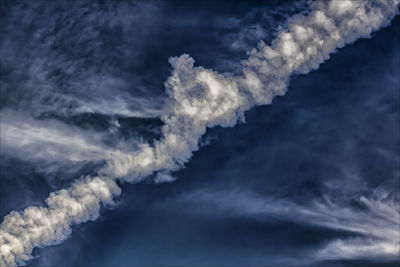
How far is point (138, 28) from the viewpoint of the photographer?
112 feet

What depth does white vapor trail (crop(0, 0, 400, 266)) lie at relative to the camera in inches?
1314

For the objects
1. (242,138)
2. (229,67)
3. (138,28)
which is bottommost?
(242,138)

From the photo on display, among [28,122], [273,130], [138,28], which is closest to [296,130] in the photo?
[273,130]

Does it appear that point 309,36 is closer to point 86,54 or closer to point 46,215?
point 86,54

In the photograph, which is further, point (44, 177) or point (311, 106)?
point (44, 177)

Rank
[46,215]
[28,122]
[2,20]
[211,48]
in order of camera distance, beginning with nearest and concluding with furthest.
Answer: [2,20] → [211,48] → [28,122] → [46,215]

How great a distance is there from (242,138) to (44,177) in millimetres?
23021

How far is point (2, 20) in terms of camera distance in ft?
105

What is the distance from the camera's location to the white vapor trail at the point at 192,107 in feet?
109

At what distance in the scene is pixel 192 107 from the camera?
36.1 m

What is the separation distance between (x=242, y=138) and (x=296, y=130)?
582 centimetres

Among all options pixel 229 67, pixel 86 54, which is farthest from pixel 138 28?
pixel 229 67

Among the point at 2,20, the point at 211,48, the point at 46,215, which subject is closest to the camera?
the point at 2,20

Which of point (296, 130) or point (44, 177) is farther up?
point (296, 130)
